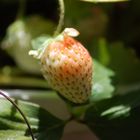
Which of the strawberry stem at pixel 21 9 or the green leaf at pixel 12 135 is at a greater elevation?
the strawberry stem at pixel 21 9

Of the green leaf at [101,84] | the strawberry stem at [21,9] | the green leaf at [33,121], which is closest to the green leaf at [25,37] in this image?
the strawberry stem at [21,9]

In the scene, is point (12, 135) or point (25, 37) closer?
point (12, 135)

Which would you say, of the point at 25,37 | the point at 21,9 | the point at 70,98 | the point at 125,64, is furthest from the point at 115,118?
the point at 21,9

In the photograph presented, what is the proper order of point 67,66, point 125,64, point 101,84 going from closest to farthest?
point 67,66 < point 101,84 < point 125,64

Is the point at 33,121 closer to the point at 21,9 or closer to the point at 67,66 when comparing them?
the point at 67,66

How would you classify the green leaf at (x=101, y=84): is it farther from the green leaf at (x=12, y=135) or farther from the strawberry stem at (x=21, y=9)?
the strawberry stem at (x=21, y=9)

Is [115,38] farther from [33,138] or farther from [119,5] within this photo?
[33,138]
